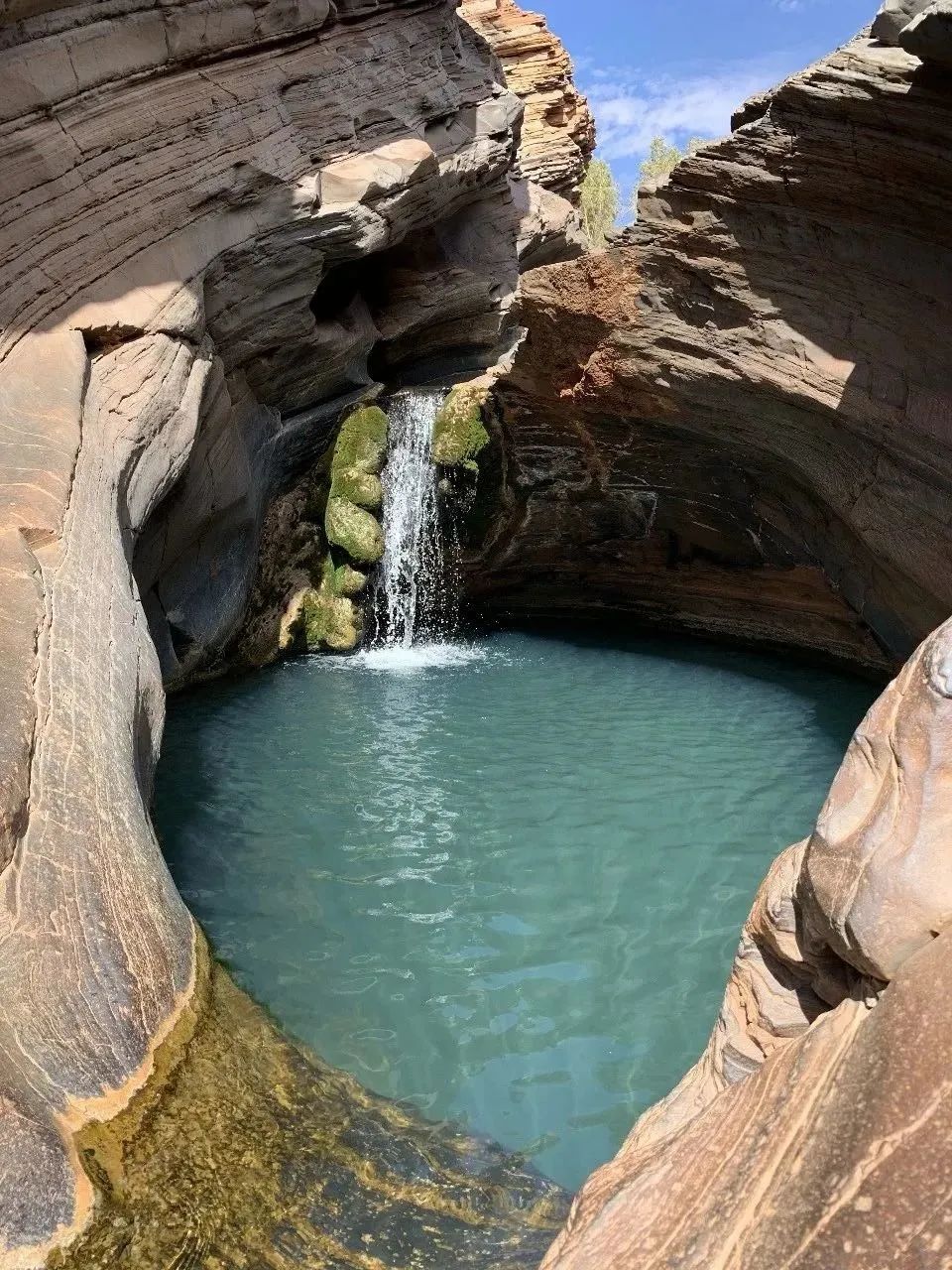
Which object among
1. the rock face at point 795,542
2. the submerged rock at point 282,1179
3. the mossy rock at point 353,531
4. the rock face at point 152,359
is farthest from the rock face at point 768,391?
the submerged rock at point 282,1179

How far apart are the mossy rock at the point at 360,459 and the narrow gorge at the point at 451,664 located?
2.1 inches

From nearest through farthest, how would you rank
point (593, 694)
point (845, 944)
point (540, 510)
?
point (845, 944), point (593, 694), point (540, 510)

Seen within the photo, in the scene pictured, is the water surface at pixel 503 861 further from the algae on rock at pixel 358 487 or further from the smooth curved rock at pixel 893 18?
the smooth curved rock at pixel 893 18

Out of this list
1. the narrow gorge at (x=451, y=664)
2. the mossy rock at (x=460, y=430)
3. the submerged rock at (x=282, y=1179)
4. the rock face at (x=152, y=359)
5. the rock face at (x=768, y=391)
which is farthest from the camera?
the mossy rock at (x=460, y=430)

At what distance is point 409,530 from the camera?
38.5 ft

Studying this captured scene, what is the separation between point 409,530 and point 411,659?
1.70m

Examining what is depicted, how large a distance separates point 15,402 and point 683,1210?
5.48m

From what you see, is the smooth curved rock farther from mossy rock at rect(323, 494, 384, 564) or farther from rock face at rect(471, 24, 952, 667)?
mossy rock at rect(323, 494, 384, 564)

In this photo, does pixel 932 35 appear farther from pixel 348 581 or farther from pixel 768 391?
pixel 348 581

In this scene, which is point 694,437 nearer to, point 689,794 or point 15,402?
point 689,794

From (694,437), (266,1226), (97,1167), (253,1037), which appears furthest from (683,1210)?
(694,437)

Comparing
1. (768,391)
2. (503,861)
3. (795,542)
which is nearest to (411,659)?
(795,542)

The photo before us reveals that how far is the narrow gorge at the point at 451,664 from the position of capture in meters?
2.69

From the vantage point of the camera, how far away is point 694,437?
983 cm
